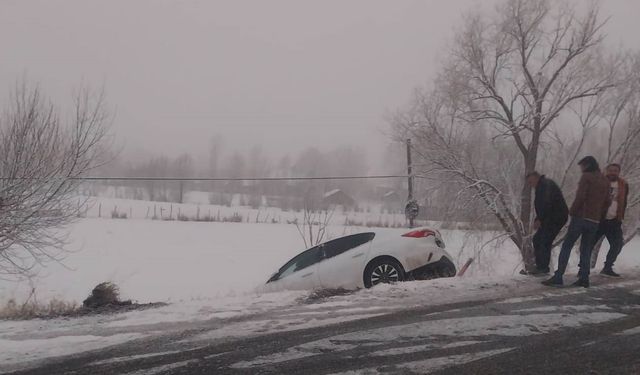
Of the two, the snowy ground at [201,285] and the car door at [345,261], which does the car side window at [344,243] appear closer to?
the car door at [345,261]

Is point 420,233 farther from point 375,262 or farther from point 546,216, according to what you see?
point 546,216

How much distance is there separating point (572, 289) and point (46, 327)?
6413 millimetres

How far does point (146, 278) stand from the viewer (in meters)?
23.1

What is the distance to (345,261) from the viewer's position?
8078mm

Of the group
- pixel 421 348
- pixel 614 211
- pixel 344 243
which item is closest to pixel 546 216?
pixel 614 211

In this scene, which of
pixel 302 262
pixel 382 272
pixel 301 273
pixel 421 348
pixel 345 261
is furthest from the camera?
pixel 302 262

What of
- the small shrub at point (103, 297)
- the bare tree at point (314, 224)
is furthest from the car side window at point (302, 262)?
the bare tree at point (314, 224)

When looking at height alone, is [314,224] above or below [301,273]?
above

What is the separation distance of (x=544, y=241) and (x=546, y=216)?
386 mm

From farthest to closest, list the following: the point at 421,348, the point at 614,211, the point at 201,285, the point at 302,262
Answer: the point at 201,285, the point at 302,262, the point at 614,211, the point at 421,348

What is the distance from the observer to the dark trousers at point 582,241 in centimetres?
641

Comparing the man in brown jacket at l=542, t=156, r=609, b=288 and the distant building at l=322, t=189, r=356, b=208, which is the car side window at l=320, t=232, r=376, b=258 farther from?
the distant building at l=322, t=189, r=356, b=208

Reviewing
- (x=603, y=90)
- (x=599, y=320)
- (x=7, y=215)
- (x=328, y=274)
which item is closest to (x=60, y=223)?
(x=7, y=215)

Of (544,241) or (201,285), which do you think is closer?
(544,241)
